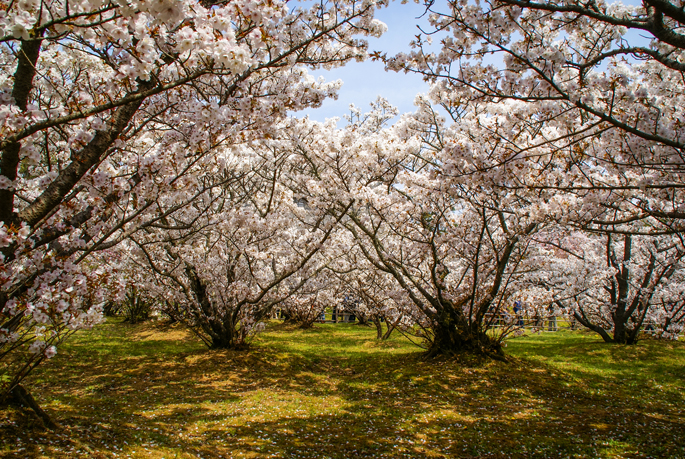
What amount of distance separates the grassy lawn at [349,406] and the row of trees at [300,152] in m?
0.98

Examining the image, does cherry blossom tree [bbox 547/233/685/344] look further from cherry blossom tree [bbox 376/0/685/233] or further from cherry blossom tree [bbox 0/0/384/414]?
cherry blossom tree [bbox 0/0/384/414]

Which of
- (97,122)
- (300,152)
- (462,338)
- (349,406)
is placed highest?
(300,152)

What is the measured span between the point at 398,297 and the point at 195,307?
5070 millimetres

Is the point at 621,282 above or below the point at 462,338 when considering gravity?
above

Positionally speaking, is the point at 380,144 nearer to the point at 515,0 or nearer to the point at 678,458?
the point at 515,0

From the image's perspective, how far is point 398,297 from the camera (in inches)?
405

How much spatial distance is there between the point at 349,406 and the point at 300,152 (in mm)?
5477

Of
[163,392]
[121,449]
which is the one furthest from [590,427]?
[163,392]

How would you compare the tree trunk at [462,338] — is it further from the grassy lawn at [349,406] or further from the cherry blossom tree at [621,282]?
the cherry blossom tree at [621,282]

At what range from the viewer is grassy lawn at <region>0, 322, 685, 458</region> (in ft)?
14.3

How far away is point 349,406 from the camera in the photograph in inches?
255

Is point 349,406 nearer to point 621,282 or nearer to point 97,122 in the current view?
point 97,122

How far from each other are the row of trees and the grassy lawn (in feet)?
3.23

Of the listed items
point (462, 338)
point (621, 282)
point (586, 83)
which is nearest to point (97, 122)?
point (586, 83)
